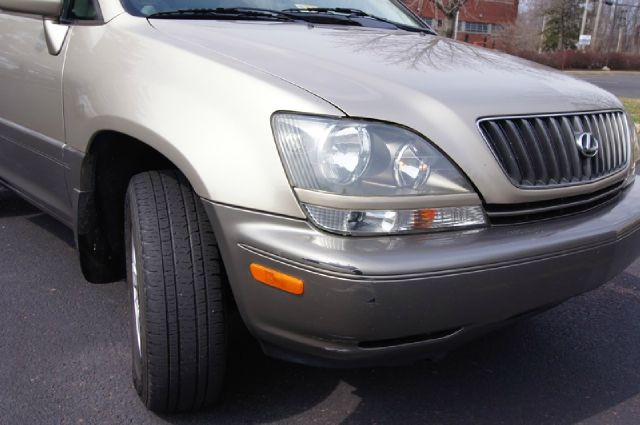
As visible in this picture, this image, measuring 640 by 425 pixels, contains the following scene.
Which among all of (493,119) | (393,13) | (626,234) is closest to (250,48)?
(493,119)

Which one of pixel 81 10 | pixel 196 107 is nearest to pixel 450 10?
pixel 81 10

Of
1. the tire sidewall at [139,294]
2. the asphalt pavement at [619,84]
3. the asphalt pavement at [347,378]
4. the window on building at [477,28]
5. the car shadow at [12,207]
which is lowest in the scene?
the window on building at [477,28]

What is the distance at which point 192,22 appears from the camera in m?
2.62

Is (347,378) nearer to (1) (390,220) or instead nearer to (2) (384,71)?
(1) (390,220)

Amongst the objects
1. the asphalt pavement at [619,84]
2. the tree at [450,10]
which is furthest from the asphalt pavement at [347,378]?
the asphalt pavement at [619,84]

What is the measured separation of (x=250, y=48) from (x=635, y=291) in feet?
8.33

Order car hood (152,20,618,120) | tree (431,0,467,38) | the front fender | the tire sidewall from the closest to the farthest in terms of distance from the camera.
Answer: the front fender
car hood (152,20,618,120)
the tire sidewall
tree (431,0,467,38)

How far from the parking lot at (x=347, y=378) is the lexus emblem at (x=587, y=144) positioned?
3.09 feet

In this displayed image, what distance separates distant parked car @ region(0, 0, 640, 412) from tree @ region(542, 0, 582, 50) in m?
60.8

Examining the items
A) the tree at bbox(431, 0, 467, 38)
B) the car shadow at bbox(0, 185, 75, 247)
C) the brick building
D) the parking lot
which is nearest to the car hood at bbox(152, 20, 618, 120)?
the parking lot

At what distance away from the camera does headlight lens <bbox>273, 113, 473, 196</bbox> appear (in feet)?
6.20

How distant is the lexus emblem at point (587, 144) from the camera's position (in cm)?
228

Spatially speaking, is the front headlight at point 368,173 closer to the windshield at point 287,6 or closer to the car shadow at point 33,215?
the windshield at point 287,6

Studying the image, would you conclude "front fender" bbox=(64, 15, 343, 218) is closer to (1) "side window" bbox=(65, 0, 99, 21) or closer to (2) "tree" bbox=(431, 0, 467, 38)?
(1) "side window" bbox=(65, 0, 99, 21)
